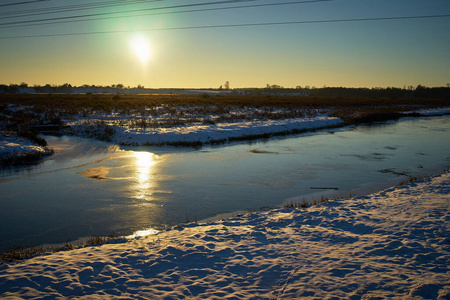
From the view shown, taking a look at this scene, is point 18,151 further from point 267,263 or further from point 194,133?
point 267,263

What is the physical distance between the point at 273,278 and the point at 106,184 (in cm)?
890

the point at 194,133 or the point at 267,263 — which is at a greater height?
the point at 194,133

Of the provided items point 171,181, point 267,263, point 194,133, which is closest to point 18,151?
point 171,181

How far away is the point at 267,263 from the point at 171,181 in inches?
296

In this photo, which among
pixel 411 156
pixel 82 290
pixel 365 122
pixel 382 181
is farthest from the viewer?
pixel 365 122

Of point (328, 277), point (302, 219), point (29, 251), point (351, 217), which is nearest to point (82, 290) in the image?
point (29, 251)

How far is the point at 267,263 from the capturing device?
570 centimetres

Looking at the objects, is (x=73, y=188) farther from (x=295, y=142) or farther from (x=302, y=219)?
(x=295, y=142)

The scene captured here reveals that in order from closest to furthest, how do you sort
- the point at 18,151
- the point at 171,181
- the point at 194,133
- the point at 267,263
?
the point at 267,263, the point at 171,181, the point at 18,151, the point at 194,133

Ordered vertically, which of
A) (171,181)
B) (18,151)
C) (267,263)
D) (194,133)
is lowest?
(267,263)

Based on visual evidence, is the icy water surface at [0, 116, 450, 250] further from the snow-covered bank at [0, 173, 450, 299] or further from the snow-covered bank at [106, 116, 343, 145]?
the snow-covered bank at [106, 116, 343, 145]

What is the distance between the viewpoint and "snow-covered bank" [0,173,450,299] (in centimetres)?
483

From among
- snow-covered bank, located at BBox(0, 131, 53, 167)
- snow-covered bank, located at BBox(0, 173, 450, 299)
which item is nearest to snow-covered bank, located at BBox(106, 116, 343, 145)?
snow-covered bank, located at BBox(0, 131, 53, 167)

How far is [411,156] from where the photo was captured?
17422 mm
